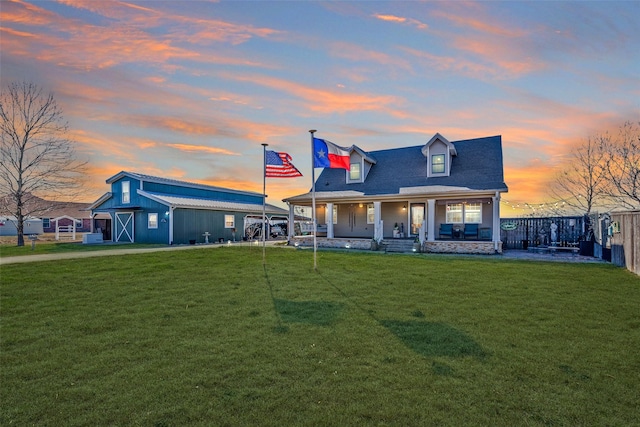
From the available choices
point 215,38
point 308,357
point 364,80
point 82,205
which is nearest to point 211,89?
point 215,38

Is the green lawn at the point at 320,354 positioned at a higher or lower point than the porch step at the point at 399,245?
lower

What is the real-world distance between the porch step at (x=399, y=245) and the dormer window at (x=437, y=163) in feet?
16.5

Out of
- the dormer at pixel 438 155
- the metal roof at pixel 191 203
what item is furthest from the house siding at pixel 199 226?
the dormer at pixel 438 155

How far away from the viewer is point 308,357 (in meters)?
4.32

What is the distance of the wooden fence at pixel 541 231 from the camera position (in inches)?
696

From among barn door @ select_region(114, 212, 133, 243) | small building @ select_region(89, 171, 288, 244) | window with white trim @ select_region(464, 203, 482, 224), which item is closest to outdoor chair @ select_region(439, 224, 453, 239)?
window with white trim @ select_region(464, 203, 482, 224)

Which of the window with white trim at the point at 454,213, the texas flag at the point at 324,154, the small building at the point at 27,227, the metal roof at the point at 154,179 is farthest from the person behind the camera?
the small building at the point at 27,227

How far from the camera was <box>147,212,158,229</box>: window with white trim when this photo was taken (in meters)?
25.4

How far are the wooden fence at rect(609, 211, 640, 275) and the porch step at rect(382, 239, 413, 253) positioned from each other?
8.30 meters

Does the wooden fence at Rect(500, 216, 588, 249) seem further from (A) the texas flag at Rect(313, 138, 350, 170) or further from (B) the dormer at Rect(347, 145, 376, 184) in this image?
(A) the texas flag at Rect(313, 138, 350, 170)

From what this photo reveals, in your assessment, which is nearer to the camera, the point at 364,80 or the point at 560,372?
the point at 560,372

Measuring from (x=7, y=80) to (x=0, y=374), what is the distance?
3025 cm

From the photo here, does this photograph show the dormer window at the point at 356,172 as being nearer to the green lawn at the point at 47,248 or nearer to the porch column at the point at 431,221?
the porch column at the point at 431,221

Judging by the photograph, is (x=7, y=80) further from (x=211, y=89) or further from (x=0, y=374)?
(x=0, y=374)
